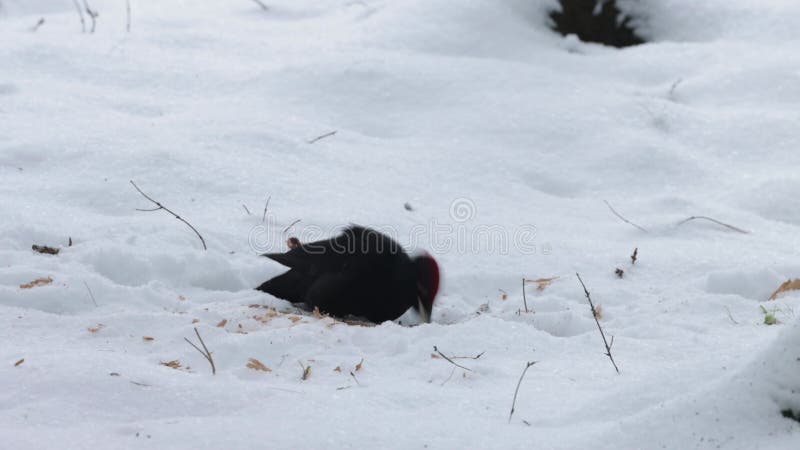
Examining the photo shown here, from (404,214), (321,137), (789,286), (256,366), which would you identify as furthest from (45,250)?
(789,286)

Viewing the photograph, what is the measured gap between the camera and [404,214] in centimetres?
440

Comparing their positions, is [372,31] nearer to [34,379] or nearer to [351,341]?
[351,341]

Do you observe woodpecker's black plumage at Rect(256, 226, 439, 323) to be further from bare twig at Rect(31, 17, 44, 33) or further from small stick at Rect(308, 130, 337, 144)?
bare twig at Rect(31, 17, 44, 33)

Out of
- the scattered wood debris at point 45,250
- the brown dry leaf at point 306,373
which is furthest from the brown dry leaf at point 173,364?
the scattered wood debris at point 45,250

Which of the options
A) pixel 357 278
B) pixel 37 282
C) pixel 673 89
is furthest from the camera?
pixel 673 89

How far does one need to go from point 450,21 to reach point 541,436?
205 inches

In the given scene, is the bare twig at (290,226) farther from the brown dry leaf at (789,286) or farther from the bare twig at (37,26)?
the bare twig at (37,26)

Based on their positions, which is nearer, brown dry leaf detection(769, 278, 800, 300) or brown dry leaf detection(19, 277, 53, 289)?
brown dry leaf detection(19, 277, 53, 289)

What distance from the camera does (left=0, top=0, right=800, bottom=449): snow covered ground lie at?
2.02 metres

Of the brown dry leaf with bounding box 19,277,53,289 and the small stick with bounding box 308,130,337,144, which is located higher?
the brown dry leaf with bounding box 19,277,53,289

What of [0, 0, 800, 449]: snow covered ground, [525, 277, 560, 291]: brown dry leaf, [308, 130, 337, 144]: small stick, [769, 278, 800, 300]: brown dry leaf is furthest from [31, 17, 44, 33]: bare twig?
[769, 278, 800, 300]: brown dry leaf

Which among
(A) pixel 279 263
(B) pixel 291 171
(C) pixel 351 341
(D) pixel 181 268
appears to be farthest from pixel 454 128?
(C) pixel 351 341

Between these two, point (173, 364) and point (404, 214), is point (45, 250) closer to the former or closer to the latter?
point (173, 364)

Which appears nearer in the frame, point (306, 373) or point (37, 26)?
point (306, 373)
